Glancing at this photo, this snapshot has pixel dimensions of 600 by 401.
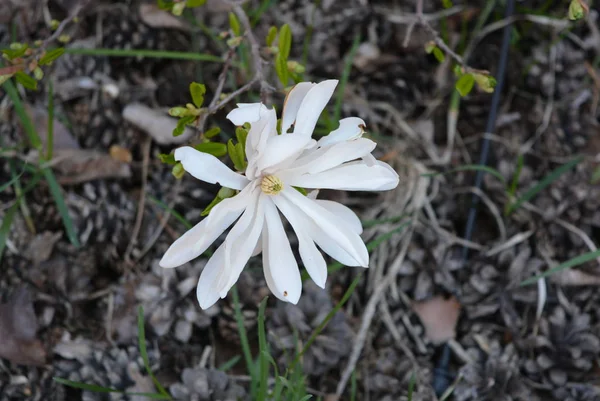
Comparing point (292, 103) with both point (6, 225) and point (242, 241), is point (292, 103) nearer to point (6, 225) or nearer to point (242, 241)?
point (242, 241)

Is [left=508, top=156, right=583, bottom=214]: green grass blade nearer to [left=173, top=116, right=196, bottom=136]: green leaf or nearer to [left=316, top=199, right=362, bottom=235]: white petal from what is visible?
[left=316, top=199, right=362, bottom=235]: white petal

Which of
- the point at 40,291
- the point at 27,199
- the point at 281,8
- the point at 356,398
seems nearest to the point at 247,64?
the point at 281,8

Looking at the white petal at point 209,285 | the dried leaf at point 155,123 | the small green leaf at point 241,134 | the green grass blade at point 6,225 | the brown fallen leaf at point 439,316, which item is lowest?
the brown fallen leaf at point 439,316

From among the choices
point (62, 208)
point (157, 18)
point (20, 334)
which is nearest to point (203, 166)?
point (62, 208)

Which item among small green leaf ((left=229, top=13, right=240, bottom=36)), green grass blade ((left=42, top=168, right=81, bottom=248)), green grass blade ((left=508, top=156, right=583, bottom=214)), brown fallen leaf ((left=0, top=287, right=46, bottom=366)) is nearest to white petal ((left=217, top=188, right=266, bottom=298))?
small green leaf ((left=229, top=13, right=240, bottom=36))

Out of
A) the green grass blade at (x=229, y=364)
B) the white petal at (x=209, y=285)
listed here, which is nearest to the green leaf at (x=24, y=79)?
the white petal at (x=209, y=285)

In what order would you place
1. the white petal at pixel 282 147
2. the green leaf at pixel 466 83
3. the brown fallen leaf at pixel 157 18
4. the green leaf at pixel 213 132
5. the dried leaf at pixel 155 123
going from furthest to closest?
the brown fallen leaf at pixel 157 18
the dried leaf at pixel 155 123
the green leaf at pixel 466 83
the green leaf at pixel 213 132
the white petal at pixel 282 147

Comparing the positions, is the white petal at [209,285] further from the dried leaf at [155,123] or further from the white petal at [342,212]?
the dried leaf at [155,123]
